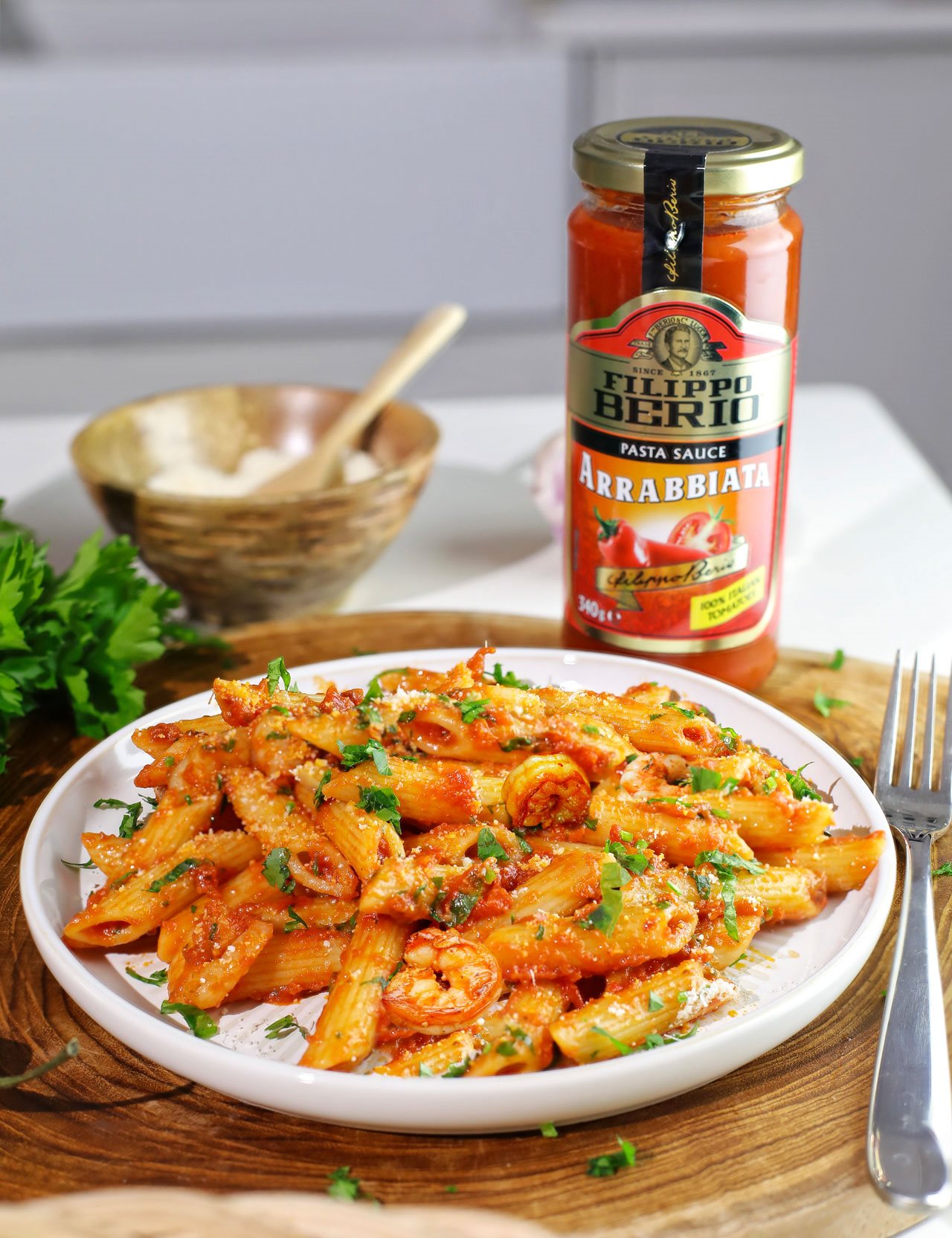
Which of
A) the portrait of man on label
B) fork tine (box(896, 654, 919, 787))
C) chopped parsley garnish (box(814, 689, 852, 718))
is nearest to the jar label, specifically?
the portrait of man on label

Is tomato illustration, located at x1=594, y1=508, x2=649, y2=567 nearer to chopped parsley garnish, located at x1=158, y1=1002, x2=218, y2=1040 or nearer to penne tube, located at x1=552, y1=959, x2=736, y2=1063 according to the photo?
penne tube, located at x1=552, y1=959, x2=736, y2=1063

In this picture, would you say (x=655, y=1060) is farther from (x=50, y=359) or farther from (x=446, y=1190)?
(x=50, y=359)

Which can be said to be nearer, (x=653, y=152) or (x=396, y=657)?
(x=653, y=152)

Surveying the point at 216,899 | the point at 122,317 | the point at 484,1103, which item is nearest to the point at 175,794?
the point at 216,899

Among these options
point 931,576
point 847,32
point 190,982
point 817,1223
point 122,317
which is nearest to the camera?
point 817,1223

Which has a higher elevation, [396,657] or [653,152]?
[653,152]

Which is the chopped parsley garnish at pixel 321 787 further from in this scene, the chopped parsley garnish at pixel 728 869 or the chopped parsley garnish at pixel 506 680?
the chopped parsley garnish at pixel 728 869
